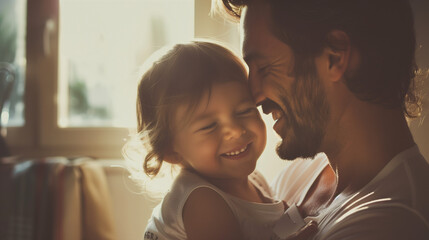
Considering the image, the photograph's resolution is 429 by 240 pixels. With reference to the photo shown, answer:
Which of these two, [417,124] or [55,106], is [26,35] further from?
[417,124]

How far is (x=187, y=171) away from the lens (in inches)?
41.9

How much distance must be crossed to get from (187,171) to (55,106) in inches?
57.5

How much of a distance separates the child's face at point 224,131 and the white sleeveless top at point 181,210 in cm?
6

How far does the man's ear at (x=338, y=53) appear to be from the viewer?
0.87m

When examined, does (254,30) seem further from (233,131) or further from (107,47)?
(107,47)

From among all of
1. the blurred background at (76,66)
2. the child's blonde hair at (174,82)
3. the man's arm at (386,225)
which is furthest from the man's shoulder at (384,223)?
the blurred background at (76,66)

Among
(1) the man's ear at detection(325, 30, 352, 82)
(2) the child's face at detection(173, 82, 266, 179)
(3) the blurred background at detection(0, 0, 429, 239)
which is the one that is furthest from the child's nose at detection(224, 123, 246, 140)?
(3) the blurred background at detection(0, 0, 429, 239)

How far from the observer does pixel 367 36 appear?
2.85 ft

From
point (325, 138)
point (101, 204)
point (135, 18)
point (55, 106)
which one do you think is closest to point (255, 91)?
point (325, 138)

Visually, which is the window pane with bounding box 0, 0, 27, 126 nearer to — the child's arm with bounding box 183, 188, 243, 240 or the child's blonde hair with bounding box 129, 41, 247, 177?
the child's blonde hair with bounding box 129, 41, 247, 177

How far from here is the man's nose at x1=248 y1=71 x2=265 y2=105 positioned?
100cm

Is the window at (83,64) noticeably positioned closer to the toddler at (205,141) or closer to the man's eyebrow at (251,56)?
the toddler at (205,141)

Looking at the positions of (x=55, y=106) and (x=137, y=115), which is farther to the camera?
(x=55, y=106)

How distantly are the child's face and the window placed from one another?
1232mm
